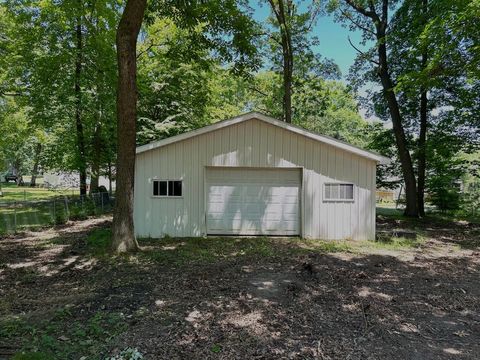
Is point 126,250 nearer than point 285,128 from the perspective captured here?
Yes

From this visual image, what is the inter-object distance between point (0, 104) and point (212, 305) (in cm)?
2517

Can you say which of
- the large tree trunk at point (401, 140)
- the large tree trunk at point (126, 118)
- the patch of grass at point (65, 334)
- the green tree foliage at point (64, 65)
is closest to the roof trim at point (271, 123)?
the large tree trunk at point (126, 118)

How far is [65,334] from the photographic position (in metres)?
3.79

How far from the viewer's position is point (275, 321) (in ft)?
14.0

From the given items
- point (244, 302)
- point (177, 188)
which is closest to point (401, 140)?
point (177, 188)

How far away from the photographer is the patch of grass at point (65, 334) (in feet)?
11.1

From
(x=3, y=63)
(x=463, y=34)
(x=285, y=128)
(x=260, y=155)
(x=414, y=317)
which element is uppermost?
(x=3, y=63)

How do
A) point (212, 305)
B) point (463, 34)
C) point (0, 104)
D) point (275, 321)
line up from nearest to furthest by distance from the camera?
point (275, 321) → point (212, 305) → point (463, 34) → point (0, 104)

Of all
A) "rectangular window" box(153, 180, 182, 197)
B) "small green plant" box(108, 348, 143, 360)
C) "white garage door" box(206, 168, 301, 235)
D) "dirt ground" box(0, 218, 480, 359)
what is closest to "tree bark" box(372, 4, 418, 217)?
"dirt ground" box(0, 218, 480, 359)

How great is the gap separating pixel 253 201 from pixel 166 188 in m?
2.56

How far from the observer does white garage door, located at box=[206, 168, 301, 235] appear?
10.1m

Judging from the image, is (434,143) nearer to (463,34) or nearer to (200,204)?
(463,34)

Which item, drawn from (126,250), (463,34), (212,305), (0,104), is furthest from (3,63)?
(463,34)

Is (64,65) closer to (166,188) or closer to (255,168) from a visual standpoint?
(166,188)
